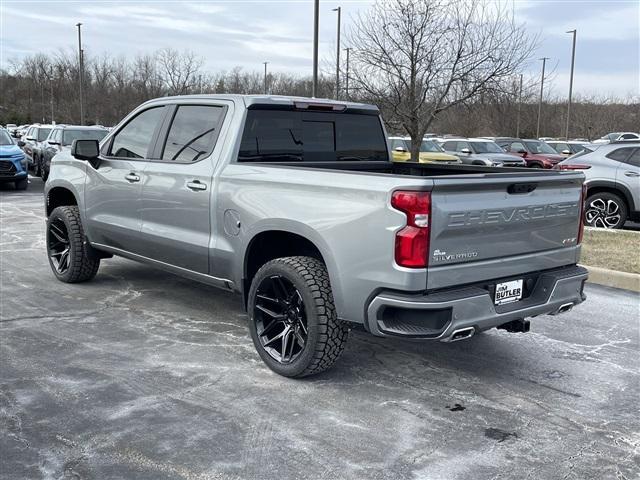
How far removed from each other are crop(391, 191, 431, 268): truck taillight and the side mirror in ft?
11.3

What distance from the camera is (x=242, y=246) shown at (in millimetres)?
4668

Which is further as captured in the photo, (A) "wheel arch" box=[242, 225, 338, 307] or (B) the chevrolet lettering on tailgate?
(A) "wheel arch" box=[242, 225, 338, 307]

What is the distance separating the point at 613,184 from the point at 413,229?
9.05m

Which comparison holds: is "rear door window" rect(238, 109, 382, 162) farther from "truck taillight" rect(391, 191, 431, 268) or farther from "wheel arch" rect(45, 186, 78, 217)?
A: "wheel arch" rect(45, 186, 78, 217)

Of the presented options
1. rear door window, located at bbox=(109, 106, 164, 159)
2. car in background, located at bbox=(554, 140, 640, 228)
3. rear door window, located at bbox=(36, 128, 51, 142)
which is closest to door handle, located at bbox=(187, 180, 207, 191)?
rear door window, located at bbox=(109, 106, 164, 159)

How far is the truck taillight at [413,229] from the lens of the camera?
3572 millimetres

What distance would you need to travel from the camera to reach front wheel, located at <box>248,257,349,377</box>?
13.6 feet

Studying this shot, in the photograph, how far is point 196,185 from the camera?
16.5 feet

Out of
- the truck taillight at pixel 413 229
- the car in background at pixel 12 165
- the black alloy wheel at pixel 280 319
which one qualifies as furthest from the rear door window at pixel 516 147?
the truck taillight at pixel 413 229

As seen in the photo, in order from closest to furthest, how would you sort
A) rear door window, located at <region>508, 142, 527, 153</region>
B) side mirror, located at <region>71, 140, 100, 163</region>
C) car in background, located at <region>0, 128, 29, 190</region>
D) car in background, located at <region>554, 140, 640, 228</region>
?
side mirror, located at <region>71, 140, 100, 163</region>, car in background, located at <region>554, 140, 640, 228</region>, car in background, located at <region>0, 128, 29, 190</region>, rear door window, located at <region>508, 142, 527, 153</region>

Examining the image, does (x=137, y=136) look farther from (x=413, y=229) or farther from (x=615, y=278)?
(x=615, y=278)

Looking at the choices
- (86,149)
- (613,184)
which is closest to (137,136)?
(86,149)

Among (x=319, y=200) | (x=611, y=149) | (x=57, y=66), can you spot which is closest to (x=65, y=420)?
(x=319, y=200)

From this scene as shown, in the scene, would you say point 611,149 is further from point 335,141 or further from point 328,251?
point 328,251
